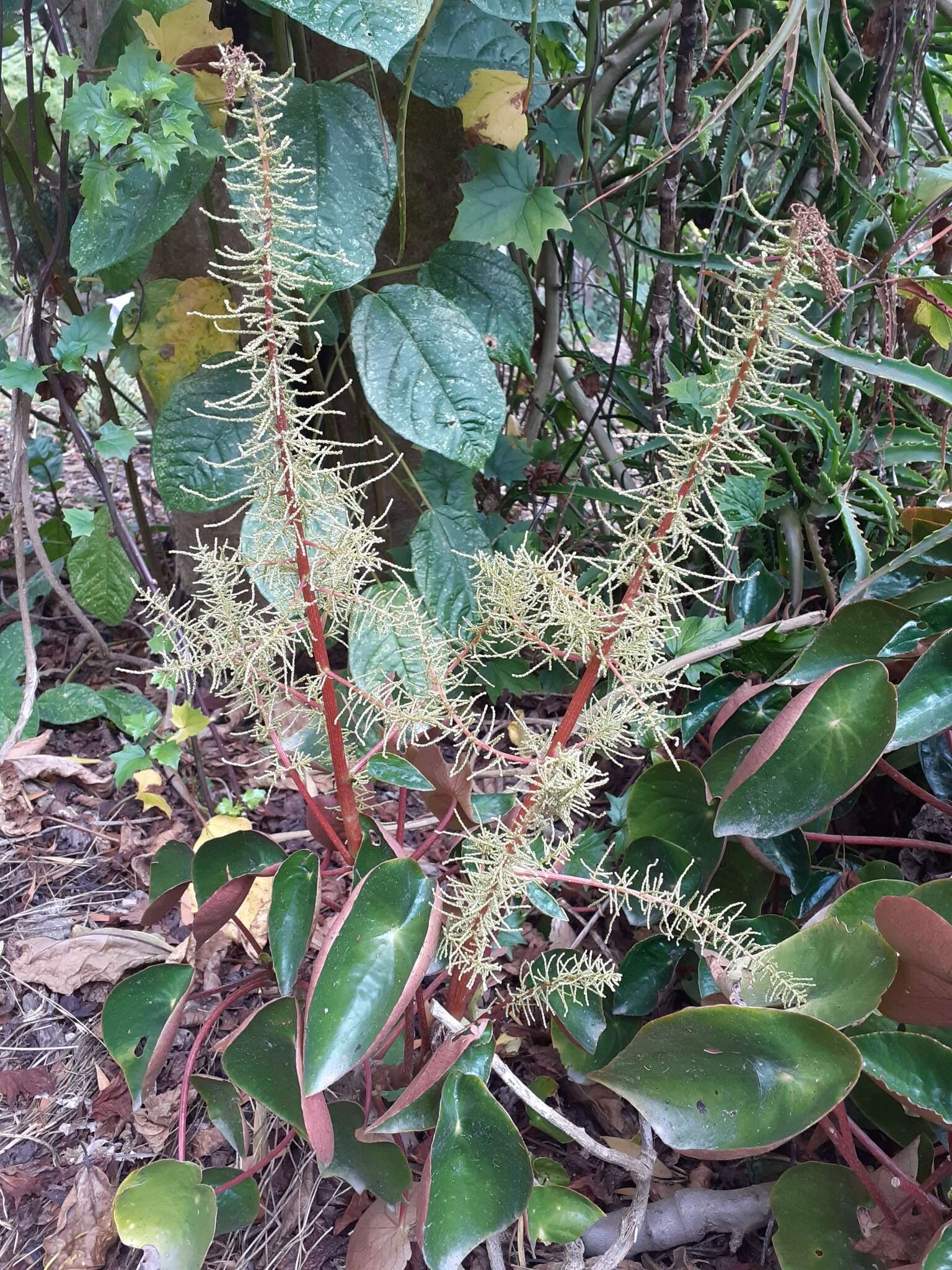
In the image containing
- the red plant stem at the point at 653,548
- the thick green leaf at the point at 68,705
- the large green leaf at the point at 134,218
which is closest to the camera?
the red plant stem at the point at 653,548

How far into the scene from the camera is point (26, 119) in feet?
4.14

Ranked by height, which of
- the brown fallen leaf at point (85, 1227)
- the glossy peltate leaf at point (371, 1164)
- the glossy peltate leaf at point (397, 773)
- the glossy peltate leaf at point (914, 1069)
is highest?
the glossy peltate leaf at point (397, 773)

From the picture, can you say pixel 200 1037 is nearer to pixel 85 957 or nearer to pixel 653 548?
pixel 85 957

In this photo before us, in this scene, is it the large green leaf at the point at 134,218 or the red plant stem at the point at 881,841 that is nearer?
the red plant stem at the point at 881,841

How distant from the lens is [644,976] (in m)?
0.76

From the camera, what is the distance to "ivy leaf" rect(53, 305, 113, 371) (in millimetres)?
1053

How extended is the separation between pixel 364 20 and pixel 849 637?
2.24 feet

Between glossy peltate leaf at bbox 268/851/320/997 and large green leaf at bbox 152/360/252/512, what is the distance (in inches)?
19.2

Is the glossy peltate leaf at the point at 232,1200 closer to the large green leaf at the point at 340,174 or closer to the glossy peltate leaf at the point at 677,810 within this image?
the glossy peltate leaf at the point at 677,810

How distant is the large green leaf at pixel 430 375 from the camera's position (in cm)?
93

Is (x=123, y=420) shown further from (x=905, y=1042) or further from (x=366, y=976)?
(x=905, y=1042)

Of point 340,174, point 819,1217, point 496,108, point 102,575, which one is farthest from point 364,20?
point 819,1217

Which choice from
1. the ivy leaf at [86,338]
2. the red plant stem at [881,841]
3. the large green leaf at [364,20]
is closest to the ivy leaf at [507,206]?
the large green leaf at [364,20]

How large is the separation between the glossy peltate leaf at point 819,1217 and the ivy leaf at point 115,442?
993 millimetres
